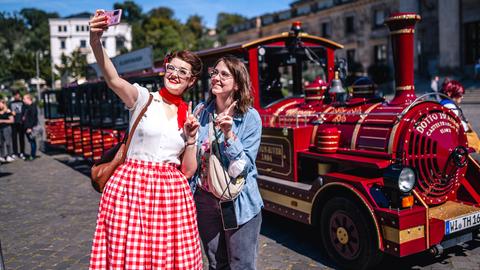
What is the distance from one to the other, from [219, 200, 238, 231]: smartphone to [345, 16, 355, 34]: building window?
1544 inches

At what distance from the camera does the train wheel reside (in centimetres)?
410

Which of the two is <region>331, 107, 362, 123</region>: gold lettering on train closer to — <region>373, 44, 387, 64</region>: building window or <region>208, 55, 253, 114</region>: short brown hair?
<region>208, 55, 253, 114</region>: short brown hair

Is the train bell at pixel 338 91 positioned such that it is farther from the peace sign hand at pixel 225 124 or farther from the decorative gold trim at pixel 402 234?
the peace sign hand at pixel 225 124

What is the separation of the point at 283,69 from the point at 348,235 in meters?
3.05

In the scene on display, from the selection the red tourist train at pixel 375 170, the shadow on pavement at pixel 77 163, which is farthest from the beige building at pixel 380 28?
the red tourist train at pixel 375 170

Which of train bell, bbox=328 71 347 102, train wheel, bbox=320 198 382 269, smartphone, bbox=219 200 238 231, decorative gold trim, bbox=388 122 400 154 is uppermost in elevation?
train bell, bbox=328 71 347 102

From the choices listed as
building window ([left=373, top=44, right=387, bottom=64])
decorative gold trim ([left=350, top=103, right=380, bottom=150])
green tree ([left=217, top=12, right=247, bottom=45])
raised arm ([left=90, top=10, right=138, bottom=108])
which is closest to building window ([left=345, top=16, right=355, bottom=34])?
building window ([left=373, top=44, right=387, bottom=64])

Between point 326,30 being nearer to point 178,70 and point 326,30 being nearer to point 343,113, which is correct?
point 343,113

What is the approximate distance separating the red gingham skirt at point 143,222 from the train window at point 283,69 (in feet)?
12.6

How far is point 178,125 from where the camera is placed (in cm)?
256

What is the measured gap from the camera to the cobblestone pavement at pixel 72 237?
4617 millimetres

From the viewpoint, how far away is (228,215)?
2619 millimetres

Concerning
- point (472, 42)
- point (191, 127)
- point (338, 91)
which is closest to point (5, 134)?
point (338, 91)

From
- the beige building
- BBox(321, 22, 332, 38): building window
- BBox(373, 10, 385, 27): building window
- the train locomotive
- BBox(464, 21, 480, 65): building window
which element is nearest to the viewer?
the train locomotive
